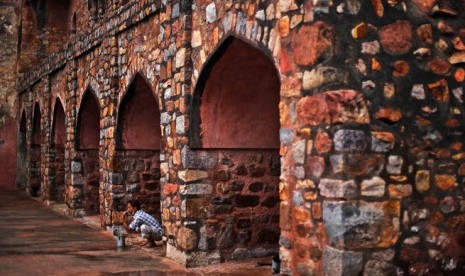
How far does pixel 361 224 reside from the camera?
447cm

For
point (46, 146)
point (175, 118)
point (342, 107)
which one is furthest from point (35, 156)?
point (342, 107)

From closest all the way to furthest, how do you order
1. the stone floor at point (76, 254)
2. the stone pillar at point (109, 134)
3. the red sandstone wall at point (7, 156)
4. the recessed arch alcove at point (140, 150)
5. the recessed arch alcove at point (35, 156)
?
the stone floor at point (76, 254) → the recessed arch alcove at point (140, 150) → the stone pillar at point (109, 134) → the recessed arch alcove at point (35, 156) → the red sandstone wall at point (7, 156)

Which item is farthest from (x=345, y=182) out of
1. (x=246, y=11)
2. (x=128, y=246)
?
(x=128, y=246)

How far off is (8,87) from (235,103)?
47.6ft

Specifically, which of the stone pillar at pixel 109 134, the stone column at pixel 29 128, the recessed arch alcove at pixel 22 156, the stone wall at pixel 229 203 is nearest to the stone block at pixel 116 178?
the stone pillar at pixel 109 134

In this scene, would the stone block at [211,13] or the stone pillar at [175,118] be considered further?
the stone pillar at [175,118]

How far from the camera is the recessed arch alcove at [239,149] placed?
6.89m

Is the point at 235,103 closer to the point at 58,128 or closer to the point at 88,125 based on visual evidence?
the point at 88,125

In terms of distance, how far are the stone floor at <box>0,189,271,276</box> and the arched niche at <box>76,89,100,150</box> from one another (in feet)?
4.95

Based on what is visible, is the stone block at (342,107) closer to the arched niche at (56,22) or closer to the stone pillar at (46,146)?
the stone pillar at (46,146)

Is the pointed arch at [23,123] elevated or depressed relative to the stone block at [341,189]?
elevated

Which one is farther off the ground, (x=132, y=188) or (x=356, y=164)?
(x=356, y=164)

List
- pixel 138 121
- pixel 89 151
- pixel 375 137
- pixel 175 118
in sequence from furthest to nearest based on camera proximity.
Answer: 1. pixel 89 151
2. pixel 138 121
3. pixel 175 118
4. pixel 375 137

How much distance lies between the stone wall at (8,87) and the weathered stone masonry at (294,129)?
997 centimetres
